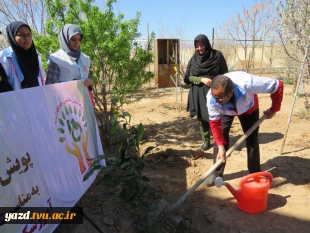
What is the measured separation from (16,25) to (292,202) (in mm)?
3227

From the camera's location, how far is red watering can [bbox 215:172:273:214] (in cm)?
241

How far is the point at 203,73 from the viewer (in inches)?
144

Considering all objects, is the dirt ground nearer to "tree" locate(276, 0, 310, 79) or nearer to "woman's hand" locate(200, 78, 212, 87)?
"woman's hand" locate(200, 78, 212, 87)

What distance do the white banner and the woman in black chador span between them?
174 centimetres

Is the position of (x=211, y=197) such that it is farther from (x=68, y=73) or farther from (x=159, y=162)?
(x=68, y=73)

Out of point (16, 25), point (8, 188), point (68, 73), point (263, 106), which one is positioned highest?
point (16, 25)

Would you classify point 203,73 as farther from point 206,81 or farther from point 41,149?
point 41,149

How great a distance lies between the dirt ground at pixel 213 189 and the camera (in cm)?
240

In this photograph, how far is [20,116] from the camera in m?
1.70

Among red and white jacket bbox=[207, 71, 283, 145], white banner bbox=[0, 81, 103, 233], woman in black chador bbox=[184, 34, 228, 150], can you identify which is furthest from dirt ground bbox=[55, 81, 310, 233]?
red and white jacket bbox=[207, 71, 283, 145]

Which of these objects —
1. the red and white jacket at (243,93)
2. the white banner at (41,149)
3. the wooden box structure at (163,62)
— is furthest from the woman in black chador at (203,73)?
the wooden box structure at (163,62)

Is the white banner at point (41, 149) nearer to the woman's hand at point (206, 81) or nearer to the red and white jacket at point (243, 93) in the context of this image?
the red and white jacket at point (243, 93)

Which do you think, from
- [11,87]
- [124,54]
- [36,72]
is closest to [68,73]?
[36,72]

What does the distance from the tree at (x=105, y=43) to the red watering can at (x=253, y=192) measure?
1.70 m
